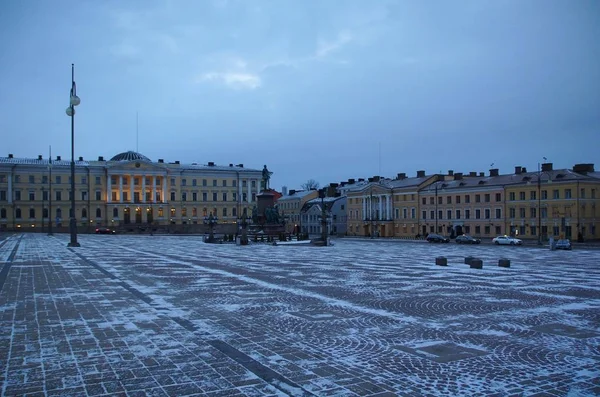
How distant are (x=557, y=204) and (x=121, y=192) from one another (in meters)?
84.4

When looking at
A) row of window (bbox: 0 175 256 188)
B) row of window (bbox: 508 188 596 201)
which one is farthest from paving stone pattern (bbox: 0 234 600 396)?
row of window (bbox: 0 175 256 188)

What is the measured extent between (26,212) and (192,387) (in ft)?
377

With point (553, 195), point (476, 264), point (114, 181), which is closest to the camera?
point (476, 264)

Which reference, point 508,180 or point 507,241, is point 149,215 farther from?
point 507,241

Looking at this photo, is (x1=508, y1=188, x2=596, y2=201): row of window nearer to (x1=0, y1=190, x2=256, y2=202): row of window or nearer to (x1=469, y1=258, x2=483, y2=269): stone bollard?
(x1=469, y1=258, x2=483, y2=269): stone bollard

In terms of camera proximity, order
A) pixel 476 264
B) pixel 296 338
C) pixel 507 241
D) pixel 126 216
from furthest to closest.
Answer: pixel 126 216 → pixel 507 241 → pixel 476 264 → pixel 296 338

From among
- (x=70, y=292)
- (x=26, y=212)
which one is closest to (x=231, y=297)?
(x=70, y=292)

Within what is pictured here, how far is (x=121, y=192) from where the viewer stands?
116188mm

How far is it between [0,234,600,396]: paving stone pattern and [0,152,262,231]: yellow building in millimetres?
92537

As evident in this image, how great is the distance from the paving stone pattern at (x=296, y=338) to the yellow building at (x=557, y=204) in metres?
53.4

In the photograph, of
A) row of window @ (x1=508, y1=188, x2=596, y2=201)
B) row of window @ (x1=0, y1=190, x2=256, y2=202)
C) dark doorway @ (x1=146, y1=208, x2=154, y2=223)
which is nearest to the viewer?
row of window @ (x1=508, y1=188, x2=596, y2=201)

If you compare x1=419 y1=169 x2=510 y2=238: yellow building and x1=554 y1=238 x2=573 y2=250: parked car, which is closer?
x1=554 y1=238 x2=573 y2=250: parked car

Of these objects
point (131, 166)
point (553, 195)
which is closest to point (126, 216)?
point (131, 166)

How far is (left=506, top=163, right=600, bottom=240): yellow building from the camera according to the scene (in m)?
68.1
